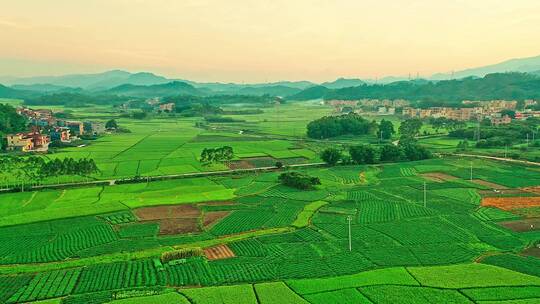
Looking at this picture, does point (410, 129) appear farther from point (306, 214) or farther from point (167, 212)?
point (167, 212)

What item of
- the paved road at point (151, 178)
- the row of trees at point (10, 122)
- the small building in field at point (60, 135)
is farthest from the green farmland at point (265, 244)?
the row of trees at point (10, 122)

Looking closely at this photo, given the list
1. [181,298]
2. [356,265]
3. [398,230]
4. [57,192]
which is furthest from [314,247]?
[57,192]

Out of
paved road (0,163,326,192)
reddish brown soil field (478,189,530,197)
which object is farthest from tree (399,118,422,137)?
reddish brown soil field (478,189,530,197)

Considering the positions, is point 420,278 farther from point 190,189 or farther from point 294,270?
point 190,189

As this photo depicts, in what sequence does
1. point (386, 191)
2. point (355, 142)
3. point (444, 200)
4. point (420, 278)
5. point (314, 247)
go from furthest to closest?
point (355, 142)
point (386, 191)
point (444, 200)
point (314, 247)
point (420, 278)

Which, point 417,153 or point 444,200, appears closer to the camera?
point 444,200

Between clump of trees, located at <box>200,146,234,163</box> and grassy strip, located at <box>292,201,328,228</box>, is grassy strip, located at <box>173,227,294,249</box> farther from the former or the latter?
clump of trees, located at <box>200,146,234,163</box>

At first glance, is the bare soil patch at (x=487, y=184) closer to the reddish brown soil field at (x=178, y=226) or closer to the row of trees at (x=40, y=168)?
the reddish brown soil field at (x=178, y=226)
